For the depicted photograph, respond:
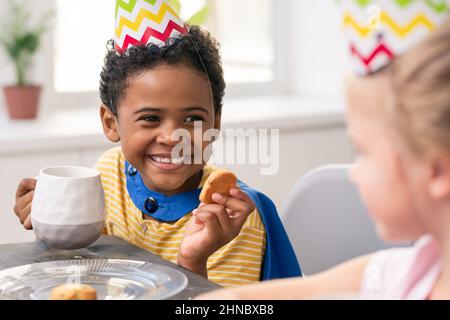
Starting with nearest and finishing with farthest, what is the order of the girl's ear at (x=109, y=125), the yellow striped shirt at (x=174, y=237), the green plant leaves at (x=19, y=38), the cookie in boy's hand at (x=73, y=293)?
1. the cookie in boy's hand at (x=73, y=293)
2. the yellow striped shirt at (x=174, y=237)
3. the girl's ear at (x=109, y=125)
4. the green plant leaves at (x=19, y=38)

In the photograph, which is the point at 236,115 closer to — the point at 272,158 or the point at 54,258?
the point at 272,158

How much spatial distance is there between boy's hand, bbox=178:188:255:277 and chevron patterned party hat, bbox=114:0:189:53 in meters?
0.31

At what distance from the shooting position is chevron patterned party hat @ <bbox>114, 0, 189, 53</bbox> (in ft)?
4.65

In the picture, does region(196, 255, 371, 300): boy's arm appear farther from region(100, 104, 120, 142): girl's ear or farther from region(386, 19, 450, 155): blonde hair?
region(100, 104, 120, 142): girl's ear

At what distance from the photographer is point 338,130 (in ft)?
9.59

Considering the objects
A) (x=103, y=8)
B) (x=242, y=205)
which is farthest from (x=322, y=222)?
(x=103, y=8)

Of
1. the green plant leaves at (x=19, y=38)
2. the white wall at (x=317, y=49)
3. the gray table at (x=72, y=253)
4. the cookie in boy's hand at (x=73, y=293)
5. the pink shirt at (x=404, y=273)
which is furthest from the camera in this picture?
the white wall at (x=317, y=49)

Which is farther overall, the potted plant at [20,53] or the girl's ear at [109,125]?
the potted plant at [20,53]

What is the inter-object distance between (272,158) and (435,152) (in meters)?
2.37

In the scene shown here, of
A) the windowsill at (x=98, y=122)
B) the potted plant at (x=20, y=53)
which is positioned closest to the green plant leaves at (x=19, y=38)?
the potted plant at (x=20, y=53)

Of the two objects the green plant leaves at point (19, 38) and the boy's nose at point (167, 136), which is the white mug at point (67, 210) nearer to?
the boy's nose at point (167, 136)

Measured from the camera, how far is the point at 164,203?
57.6 inches

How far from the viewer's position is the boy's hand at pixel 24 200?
1.43 meters

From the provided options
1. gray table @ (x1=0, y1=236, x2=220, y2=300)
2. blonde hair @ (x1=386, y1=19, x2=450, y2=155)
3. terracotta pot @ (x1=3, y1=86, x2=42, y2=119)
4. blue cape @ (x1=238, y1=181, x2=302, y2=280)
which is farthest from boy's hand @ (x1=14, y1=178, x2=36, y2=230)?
terracotta pot @ (x1=3, y1=86, x2=42, y2=119)
